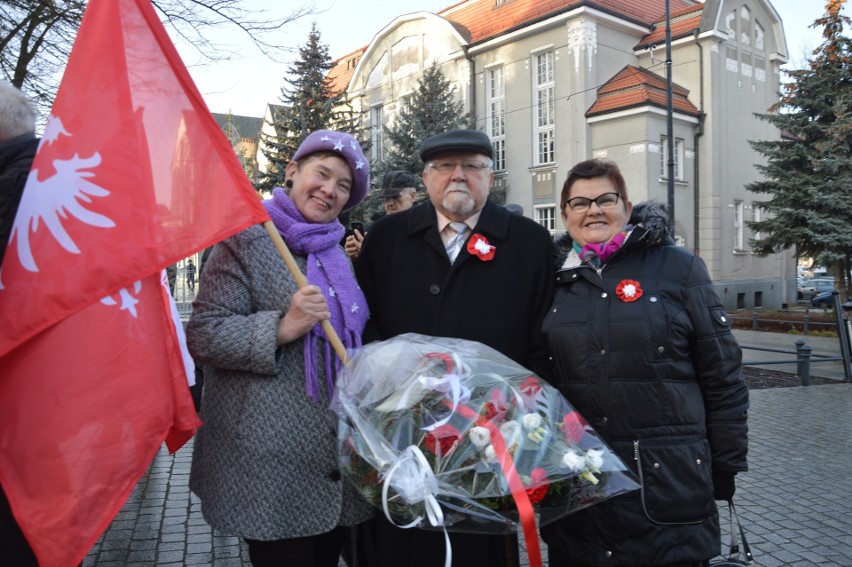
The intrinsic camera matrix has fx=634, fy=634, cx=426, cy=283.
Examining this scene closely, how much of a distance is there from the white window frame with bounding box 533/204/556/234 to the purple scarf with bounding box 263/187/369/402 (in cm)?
2250

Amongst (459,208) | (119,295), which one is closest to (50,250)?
(119,295)

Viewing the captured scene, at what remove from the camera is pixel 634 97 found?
22.6m

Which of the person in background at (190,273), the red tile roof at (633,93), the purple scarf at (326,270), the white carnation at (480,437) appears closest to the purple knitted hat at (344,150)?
the purple scarf at (326,270)

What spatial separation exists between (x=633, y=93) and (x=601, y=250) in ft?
73.2

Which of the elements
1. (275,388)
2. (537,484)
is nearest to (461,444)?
(537,484)

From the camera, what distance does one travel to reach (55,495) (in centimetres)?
189

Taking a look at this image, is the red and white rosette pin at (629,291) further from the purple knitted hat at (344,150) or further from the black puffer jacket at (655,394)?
the purple knitted hat at (344,150)

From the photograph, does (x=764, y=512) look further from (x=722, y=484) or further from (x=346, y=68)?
(x=346, y=68)

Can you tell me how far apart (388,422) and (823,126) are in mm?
23269

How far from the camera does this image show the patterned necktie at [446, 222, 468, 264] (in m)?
2.94

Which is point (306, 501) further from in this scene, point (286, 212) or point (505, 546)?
point (286, 212)

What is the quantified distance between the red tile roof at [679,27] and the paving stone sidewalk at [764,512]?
20698 mm

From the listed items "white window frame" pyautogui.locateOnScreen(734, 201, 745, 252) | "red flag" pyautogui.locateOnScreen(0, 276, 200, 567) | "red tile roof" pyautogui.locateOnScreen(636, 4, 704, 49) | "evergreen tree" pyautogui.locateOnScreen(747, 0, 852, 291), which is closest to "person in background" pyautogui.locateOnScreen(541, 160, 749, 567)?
"red flag" pyautogui.locateOnScreen(0, 276, 200, 567)

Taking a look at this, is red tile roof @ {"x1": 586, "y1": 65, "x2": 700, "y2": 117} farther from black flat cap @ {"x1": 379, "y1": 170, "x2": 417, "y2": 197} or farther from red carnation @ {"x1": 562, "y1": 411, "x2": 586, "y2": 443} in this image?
red carnation @ {"x1": 562, "y1": 411, "x2": 586, "y2": 443}
